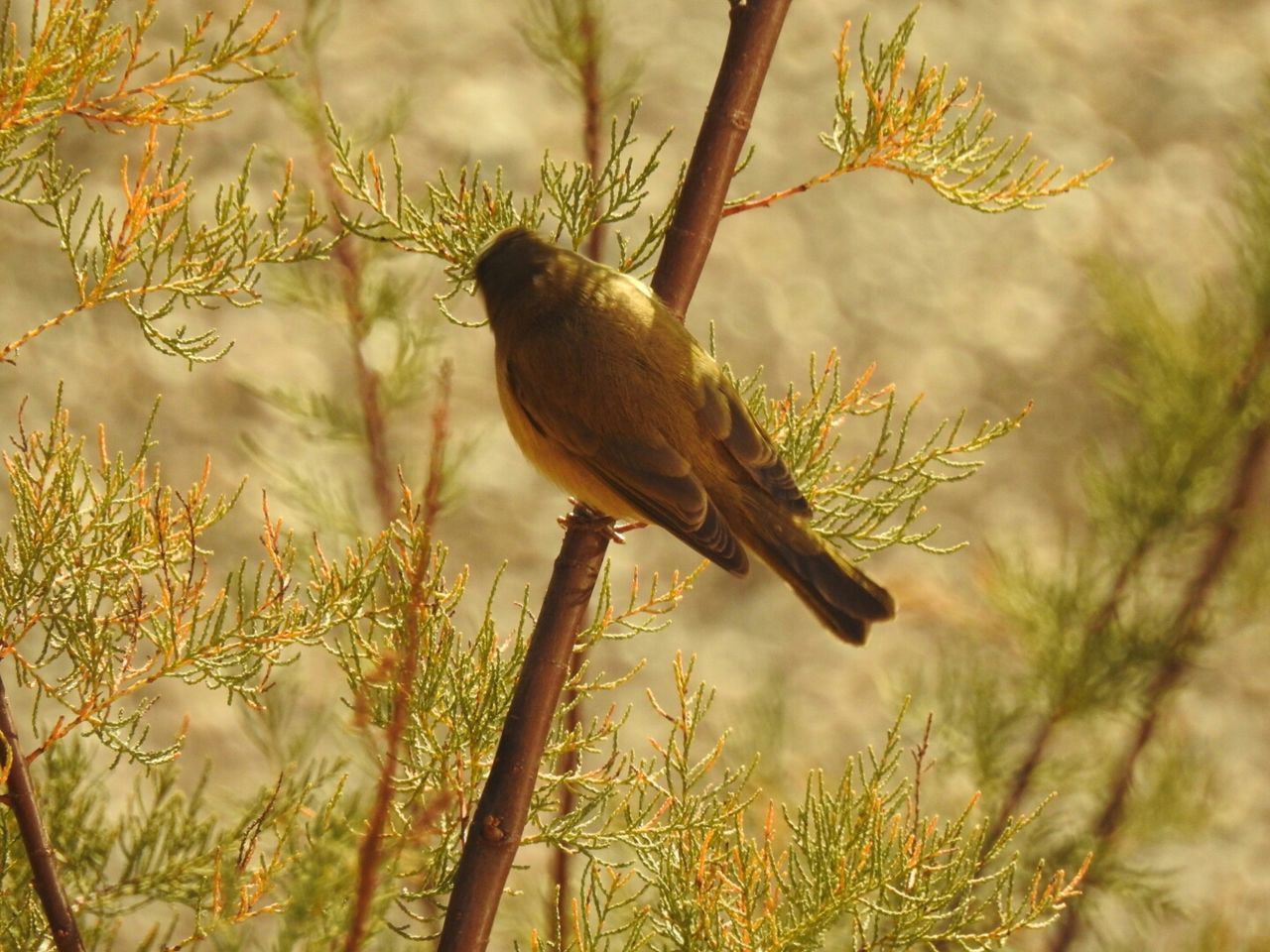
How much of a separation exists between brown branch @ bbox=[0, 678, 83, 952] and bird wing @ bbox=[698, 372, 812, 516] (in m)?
1.25

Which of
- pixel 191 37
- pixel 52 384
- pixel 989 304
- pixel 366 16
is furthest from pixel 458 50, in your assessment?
pixel 191 37

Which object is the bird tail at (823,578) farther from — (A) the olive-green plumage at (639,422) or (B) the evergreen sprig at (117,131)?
(B) the evergreen sprig at (117,131)

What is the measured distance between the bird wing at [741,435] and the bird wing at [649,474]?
84 mm

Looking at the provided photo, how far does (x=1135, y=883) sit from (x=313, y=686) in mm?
2147

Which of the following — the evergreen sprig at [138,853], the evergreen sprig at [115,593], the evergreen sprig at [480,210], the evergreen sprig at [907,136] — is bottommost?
the evergreen sprig at [138,853]

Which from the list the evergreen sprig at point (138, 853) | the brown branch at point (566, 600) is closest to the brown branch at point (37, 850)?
the evergreen sprig at point (138, 853)

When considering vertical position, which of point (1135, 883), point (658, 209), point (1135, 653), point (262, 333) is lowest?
point (1135, 883)

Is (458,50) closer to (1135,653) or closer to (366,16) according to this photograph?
(366,16)

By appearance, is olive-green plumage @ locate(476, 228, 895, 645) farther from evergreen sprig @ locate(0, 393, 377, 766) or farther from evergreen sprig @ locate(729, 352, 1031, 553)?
evergreen sprig @ locate(0, 393, 377, 766)

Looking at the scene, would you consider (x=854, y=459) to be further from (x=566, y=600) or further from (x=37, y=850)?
(x=37, y=850)

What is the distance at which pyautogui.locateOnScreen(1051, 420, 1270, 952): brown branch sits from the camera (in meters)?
2.90

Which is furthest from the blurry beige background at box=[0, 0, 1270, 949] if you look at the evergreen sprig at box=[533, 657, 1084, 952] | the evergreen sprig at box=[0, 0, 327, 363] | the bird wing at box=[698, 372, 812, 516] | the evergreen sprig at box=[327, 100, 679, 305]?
the evergreen sprig at box=[0, 0, 327, 363]

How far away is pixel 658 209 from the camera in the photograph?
4.37 m

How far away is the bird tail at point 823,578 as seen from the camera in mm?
2342
